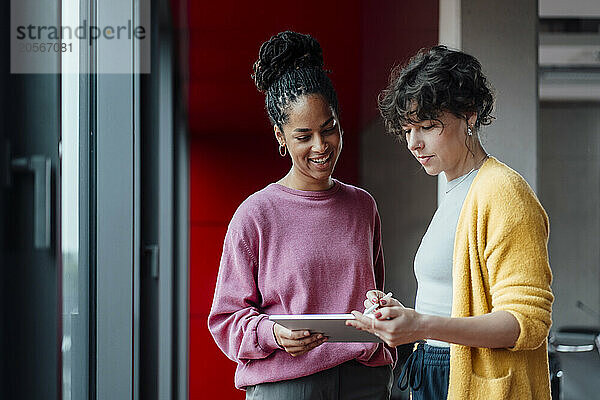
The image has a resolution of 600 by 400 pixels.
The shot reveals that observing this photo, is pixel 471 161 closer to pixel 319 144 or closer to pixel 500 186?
pixel 500 186

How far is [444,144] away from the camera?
1428 mm

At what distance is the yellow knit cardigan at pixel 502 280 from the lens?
1285 millimetres

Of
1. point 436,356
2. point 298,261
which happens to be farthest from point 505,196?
point 298,261

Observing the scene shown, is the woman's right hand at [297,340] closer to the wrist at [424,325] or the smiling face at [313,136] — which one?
the wrist at [424,325]

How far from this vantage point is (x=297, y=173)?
5.43 feet

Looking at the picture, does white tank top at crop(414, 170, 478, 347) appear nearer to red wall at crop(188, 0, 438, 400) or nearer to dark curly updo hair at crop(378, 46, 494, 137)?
dark curly updo hair at crop(378, 46, 494, 137)

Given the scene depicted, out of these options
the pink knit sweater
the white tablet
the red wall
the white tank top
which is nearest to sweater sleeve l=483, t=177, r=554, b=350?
the white tank top

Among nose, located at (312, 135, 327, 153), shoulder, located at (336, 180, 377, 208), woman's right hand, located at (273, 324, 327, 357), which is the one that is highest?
nose, located at (312, 135, 327, 153)

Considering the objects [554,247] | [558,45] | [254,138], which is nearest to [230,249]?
[254,138]

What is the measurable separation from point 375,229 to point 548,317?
53 centimetres

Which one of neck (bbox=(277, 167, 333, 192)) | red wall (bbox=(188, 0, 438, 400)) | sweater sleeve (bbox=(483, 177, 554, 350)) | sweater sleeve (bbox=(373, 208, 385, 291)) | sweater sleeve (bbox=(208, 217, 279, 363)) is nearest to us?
sweater sleeve (bbox=(483, 177, 554, 350))

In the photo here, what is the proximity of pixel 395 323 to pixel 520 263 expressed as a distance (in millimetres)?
239

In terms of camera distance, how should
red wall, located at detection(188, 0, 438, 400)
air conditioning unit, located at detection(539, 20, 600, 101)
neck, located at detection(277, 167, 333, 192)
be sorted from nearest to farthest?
neck, located at detection(277, 167, 333, 192)
red wall, located at detection(188, 0, 438, 400)
air conditioning unit, located at detection(539, 20, 600, 101)

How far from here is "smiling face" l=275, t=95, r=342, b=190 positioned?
1.60 m
